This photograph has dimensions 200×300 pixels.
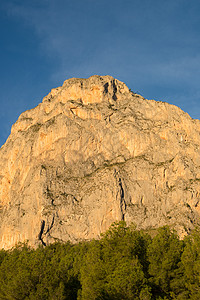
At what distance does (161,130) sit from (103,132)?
92.4ft

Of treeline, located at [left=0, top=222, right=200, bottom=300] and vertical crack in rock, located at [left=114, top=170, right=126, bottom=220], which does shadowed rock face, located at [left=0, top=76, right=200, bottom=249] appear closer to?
vertical crack in rock, located at [left=114, top=170, right=126, bottom=220]

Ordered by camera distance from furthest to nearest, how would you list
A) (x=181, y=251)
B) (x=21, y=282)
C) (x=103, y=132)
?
1. (x=103, y=132)
2. (x=181, y=251)
3. (x=21, y=282)

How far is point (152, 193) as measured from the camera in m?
168

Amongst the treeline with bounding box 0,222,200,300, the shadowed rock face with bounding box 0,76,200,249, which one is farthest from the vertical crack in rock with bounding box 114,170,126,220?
the treeline with bounding box 0,222,200,300

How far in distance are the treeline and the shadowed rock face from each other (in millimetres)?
92395

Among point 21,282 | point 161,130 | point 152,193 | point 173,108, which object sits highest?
point 173,108

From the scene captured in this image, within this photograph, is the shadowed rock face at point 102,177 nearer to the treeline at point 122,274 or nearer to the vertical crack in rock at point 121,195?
the vertical crack in rock at point 121,195

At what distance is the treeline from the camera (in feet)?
170

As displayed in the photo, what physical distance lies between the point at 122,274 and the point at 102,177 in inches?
4754

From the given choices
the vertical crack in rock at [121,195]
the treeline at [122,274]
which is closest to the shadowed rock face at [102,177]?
the vertical crack in rock at [121,195]

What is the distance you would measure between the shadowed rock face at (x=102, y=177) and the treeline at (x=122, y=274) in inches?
3638

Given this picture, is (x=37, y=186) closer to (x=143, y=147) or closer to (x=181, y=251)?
(x=143, y=147)

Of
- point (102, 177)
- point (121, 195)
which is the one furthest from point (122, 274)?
point (102, 177)

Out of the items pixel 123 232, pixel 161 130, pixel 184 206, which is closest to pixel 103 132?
pixel 161 130
